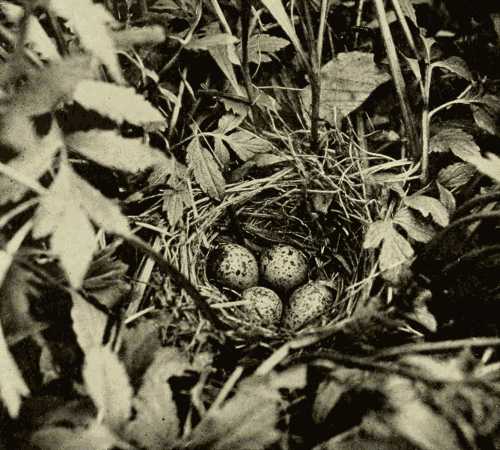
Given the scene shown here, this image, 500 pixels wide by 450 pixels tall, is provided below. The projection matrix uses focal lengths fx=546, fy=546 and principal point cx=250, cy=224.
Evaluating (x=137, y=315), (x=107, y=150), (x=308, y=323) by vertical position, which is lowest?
(x=308, y=323)

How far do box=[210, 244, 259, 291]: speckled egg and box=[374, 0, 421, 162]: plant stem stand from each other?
1.57ft

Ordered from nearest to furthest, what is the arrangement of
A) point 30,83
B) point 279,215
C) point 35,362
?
1. point 30,83
2. point 35,362
3. point 279,215

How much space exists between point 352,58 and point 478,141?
0.33 meters

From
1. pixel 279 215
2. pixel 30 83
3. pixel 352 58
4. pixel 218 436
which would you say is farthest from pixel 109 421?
pixel 352 58

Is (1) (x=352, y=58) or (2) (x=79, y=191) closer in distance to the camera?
(2) (x=79, y=191)

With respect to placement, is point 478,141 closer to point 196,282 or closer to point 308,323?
point 308,323

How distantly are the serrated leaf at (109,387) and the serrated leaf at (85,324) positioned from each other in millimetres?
51

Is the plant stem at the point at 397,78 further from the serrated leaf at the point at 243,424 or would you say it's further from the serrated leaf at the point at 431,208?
the serrated leaf at the point at 243,424

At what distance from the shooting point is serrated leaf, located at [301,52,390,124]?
121 cm

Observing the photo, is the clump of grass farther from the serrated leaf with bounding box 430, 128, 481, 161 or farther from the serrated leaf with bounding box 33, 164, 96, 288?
the serrated leaf with bounding box 33, 164, 96, 288

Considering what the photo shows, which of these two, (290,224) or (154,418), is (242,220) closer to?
(290,224)

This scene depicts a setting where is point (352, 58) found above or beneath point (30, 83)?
beneath

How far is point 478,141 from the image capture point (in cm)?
118

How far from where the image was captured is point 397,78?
110 centimetres
